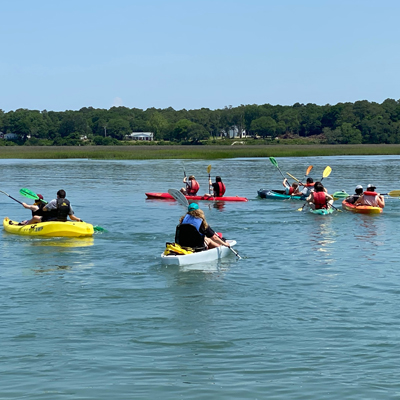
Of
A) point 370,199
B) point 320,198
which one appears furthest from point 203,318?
point 370,199

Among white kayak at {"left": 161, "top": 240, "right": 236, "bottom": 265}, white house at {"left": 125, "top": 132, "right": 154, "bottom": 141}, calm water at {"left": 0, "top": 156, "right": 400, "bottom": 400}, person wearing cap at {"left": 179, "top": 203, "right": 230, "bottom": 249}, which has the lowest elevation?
calm water at {"left": 0, "top": 156, "right": 400, "bottom": 400}

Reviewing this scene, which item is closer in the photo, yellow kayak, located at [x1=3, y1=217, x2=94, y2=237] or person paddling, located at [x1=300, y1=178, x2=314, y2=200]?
yellow kayak, located at [x1=3, y1=217, x2=94, y2=237]

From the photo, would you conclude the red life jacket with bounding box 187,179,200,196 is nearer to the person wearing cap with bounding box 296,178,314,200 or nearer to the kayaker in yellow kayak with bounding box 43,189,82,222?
the person wearing cap with bounding box 296,178,314,200

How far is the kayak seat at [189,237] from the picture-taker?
45.0 ft

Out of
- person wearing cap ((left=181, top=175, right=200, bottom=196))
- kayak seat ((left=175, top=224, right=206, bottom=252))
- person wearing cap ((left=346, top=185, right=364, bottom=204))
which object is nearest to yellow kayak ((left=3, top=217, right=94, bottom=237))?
kayak seat ((left=175, top=224, right=206, bottom=252))

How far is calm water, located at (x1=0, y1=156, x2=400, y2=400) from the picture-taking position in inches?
306

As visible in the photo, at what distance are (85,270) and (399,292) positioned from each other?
5919 mm

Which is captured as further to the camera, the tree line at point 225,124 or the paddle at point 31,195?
the tree line at point 225,124

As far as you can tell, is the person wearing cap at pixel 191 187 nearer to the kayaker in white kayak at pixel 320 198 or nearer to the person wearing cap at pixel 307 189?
the person wearing cap at pixel 307 189

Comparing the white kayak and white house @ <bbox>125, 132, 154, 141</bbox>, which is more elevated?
white house @ <bbox>125, 132, 154, 141</bbox>

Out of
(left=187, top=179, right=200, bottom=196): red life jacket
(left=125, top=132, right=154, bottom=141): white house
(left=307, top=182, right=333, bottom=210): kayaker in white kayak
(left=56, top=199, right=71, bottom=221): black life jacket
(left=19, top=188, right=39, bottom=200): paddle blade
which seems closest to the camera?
(left=56, top=199, right=71, bottom=221): black life jacket

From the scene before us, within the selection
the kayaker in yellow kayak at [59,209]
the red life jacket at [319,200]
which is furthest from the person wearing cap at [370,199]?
the kayaker in yellow kayak at [59,209]

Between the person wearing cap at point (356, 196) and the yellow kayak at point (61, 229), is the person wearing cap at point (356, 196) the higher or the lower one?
the higher one

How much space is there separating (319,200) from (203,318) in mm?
13250
